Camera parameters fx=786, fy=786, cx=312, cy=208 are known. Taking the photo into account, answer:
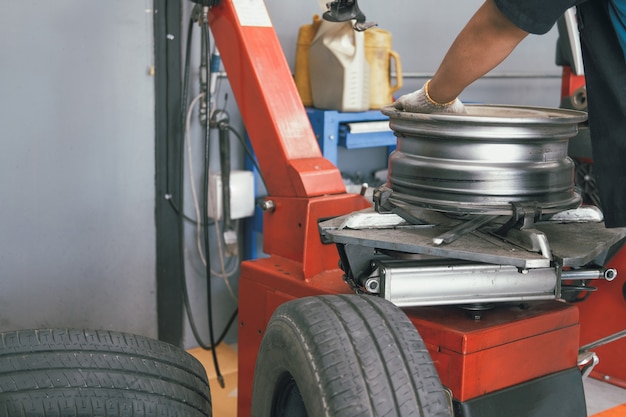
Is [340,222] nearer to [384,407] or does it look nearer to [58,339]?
[384,407]

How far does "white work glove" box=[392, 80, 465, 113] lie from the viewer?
1.51 metres

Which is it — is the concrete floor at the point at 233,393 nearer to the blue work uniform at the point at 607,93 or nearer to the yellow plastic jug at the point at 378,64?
the blue work uniform at the point at 607,93

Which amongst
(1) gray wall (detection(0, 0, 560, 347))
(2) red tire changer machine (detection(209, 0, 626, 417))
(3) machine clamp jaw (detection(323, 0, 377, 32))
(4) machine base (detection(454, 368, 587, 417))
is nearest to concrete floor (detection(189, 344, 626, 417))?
(1) gray wall (detection(0, 0, 560, 347))

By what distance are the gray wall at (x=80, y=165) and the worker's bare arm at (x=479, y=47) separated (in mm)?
1327

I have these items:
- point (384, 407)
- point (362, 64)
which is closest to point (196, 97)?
point (362, 64)

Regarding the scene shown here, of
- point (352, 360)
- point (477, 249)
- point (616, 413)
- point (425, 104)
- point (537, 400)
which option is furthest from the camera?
point (616, 413)

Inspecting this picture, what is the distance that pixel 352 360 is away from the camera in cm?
112

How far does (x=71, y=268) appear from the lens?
2486mm

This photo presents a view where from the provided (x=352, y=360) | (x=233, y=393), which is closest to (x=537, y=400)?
(x=352, y=360)

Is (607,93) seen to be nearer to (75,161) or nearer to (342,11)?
→ (342,11)

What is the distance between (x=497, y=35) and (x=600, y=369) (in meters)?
1.46

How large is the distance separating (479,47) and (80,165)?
151 centimetres

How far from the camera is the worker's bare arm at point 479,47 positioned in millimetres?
1282

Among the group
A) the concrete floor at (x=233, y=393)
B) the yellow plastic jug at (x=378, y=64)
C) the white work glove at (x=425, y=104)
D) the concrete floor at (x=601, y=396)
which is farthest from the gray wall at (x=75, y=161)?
the concrete floor at (x=601, y=396)
